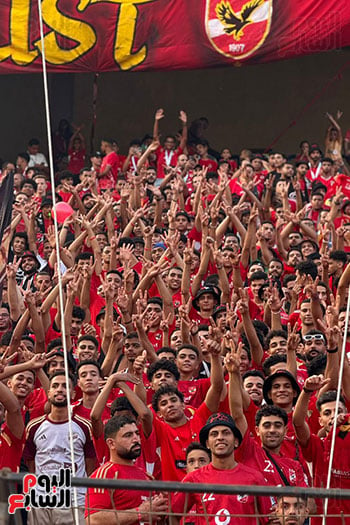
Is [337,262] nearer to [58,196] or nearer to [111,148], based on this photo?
[58,196]

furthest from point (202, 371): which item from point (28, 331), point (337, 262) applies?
point (337, 262)

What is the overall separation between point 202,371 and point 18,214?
396cm

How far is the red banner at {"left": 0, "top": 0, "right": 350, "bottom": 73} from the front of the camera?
477 inches

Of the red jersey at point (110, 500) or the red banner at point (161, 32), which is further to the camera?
the red banner at point (161, 32)

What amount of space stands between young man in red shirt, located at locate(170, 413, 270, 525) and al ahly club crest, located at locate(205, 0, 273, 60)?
24.3 feet

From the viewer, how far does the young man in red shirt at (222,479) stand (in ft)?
16.5

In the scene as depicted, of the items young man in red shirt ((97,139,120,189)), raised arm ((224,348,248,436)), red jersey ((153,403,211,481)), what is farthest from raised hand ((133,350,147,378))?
young man in red shirt ((97,139,120,189))

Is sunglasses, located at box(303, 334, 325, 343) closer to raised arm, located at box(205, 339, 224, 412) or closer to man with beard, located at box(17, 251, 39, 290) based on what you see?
raised arm, located at box(205, 339, 224, 412)

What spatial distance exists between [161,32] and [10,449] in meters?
7.60

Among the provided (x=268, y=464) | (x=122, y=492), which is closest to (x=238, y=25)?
(x=268, y=464)

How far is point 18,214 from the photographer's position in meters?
10.7

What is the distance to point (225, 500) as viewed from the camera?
5.04 metres

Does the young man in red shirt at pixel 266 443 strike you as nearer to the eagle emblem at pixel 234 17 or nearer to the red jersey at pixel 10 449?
the red jersey at pixel 10 449

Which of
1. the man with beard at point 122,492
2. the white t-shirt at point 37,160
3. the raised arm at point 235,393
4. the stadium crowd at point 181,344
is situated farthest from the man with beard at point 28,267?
the white t-shirt at point 37,160
